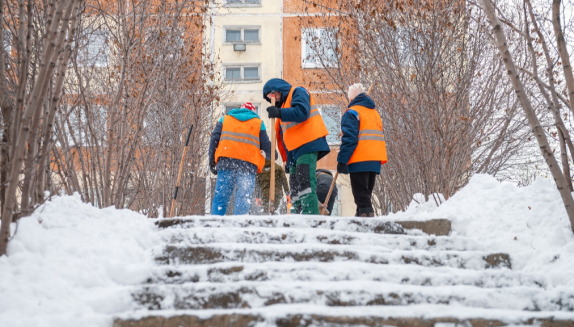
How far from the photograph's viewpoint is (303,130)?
19.5 feet

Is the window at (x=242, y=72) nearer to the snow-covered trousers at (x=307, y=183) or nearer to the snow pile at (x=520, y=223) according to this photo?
the snow-covered trousers at (x=307, y=183)

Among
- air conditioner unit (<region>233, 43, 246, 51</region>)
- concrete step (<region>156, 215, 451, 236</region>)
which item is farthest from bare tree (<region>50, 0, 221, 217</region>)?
air conditioner unit (<region>233, 43, 246, 51</region>)

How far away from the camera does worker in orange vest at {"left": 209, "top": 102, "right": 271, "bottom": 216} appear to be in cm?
669

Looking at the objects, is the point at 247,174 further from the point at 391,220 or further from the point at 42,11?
the point at 42,11

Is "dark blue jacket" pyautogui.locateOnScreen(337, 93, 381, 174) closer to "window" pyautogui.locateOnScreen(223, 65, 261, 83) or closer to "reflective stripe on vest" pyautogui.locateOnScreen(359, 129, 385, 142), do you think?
"reflective stripe on vest" pyautogui.locateOnScreen(359, 129, 385, 142)

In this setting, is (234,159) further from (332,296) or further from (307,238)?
(332,296)

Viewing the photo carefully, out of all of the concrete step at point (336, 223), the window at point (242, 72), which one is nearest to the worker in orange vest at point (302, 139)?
the concrete step at point (336, 223)

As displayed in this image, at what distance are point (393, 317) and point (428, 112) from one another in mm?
5317

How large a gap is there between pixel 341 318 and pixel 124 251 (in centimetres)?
169

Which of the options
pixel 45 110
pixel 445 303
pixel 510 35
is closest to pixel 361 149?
pixel 445 303

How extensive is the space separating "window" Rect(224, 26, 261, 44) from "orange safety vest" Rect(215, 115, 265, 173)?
15.0m

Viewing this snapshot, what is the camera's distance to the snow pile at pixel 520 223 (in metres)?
3.79

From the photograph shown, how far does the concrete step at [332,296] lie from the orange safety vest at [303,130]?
2.74 m

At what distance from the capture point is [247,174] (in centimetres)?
679
